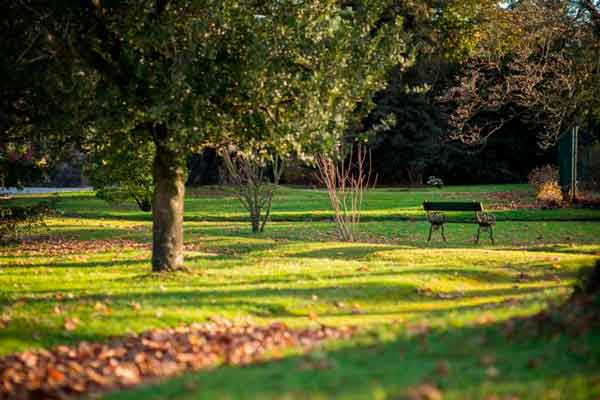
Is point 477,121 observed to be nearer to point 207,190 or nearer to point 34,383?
point 207,190

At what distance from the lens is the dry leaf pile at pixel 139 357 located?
7.19 metres

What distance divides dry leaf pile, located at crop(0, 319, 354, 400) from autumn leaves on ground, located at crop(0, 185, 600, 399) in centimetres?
3

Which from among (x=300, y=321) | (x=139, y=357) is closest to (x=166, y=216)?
(x=300, y=321)

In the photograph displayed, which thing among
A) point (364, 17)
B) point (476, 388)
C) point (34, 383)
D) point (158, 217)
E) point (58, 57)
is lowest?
point (34, 383)

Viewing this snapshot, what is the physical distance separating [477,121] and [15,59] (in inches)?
1719

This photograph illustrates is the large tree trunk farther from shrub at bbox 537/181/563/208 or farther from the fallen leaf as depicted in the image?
shrub at bbox 537/181/563/208

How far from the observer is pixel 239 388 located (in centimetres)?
564

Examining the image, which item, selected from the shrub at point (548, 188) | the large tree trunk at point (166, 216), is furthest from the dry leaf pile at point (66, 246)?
the shrub at point (548, 188)

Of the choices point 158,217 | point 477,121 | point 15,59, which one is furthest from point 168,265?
point 477,121

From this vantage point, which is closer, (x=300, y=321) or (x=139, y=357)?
(x=139, y=357)

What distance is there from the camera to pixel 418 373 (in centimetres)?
585

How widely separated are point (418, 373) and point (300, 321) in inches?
168

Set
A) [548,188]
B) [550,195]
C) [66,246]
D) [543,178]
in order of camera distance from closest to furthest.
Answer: [66,246] < [550,195] < [548,188] < [543,178]

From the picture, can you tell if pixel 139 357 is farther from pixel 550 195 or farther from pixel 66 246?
pixel 550 195
